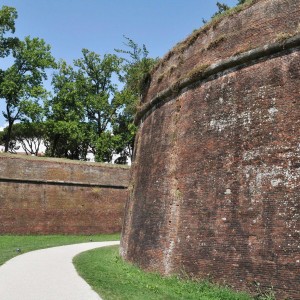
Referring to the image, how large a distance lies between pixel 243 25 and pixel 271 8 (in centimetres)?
71

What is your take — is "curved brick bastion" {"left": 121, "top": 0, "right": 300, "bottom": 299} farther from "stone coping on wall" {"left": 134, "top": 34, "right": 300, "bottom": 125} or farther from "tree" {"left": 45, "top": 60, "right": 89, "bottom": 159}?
"tree" {"left": 45, "top": 60, "right": 89, "bottom": 159}

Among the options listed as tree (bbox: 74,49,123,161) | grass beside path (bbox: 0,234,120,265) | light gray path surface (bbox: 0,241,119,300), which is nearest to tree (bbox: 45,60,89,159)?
tree (bbox: 74,49,123,161)

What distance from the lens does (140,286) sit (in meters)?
8.26

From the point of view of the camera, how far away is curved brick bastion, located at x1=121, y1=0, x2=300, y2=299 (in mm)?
7512

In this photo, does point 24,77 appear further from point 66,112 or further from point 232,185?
point 232,185

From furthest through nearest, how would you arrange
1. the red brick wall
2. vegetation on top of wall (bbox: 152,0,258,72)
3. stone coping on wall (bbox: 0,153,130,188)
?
1. stone coping on wall (bbox: 0,153,130,188)
2. the red brick wall
3. vegetation on top of wall (bbox: 152,0,258,72)

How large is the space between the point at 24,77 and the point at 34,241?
16728mm

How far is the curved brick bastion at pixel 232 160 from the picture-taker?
751 centimetres

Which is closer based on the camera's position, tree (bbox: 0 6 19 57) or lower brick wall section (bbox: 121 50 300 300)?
lower brick wall section (bbox: 121 50 300 300)

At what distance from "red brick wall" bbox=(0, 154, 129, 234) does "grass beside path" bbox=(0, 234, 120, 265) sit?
0.66 meters

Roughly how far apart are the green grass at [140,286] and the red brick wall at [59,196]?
1075cm

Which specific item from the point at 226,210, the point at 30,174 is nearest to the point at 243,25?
the point at 226,210

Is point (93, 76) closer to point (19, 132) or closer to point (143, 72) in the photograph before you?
point (19, 132)

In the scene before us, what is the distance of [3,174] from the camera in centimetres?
2067
